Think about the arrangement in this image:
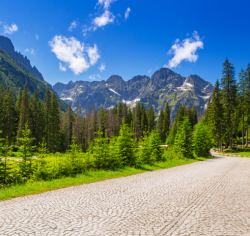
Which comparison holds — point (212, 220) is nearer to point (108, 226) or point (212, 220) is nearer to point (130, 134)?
point (108, 226)

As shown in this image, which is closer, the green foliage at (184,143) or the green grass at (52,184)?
the green grass at (52,184)

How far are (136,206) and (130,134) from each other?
19012 millimetres

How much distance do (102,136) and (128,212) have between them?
22762 mm

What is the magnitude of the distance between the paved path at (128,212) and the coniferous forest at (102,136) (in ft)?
16.2

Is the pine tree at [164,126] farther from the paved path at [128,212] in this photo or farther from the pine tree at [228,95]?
the paved path at [128,212]

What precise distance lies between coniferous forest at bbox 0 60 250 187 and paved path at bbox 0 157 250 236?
4.94 meters

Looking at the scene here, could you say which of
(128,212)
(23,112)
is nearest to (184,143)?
(128,212)

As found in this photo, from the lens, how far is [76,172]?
77.7ft

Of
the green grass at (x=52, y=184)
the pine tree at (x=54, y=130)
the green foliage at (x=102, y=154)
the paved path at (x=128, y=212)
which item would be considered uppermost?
the pine tree at (x=54, y=130)

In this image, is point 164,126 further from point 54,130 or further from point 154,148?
point 154,148

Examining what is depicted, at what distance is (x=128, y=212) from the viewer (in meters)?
11.6

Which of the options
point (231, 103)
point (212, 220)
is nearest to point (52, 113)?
point (231, 103)

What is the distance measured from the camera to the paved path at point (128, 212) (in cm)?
925

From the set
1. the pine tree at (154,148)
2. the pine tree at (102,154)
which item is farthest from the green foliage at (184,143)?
the pine tree at (102,154)
